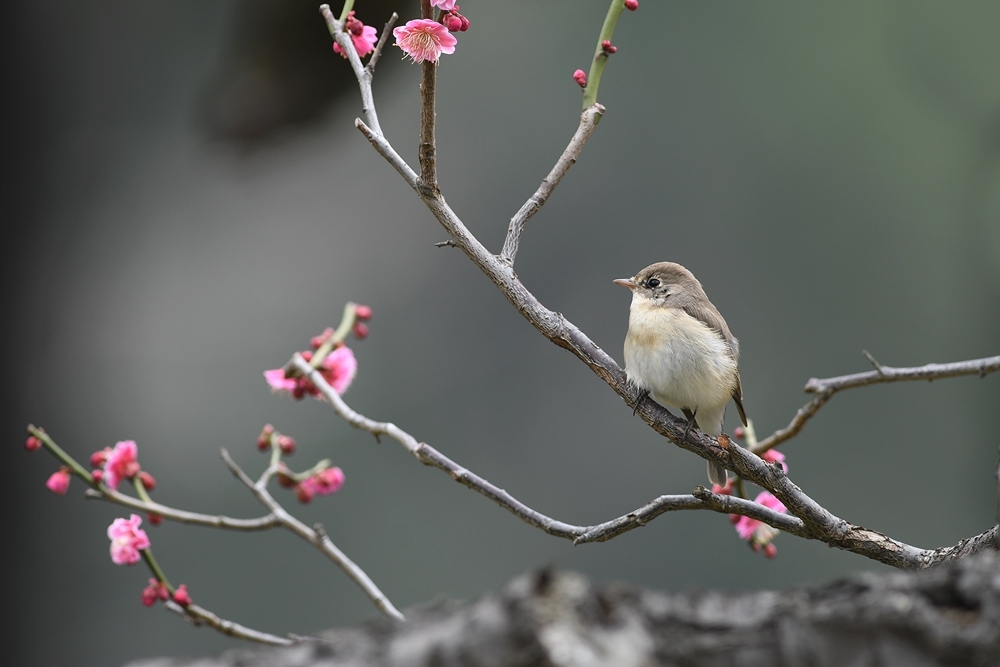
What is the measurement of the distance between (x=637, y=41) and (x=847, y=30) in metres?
1.00

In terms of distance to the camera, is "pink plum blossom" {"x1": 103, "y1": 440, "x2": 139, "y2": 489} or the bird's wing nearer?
"pink plum blossom" {"x1": 103, "y1": 440, "x2": 139, "y2": 489}

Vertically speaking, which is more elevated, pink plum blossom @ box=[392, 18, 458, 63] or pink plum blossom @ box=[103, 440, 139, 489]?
pink plum blossom @ box=[392, 18, 458, 63]

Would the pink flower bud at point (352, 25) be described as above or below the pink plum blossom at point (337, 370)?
above

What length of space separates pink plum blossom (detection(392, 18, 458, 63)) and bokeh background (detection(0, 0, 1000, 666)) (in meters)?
2.58

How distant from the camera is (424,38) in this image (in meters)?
1.60

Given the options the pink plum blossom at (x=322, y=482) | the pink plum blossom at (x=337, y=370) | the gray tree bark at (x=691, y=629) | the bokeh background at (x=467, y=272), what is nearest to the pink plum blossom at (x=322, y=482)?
the pink plum blossom at (x=322, y=482)

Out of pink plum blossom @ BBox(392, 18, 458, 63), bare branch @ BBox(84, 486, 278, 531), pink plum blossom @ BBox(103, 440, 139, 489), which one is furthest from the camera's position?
pink plum blossom @ BBox(103, 440, 139, 489)

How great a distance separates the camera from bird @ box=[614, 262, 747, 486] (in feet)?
7.22

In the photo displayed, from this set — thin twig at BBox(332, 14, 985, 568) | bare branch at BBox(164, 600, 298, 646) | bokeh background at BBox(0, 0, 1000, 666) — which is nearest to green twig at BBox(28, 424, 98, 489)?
bare branch at BBox(164, 600, 298, 646)

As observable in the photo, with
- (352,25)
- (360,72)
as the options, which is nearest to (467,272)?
(352,25)

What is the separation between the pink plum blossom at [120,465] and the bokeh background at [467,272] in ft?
6.98

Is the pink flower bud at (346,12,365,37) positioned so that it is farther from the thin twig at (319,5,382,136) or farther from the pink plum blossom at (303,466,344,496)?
the pink plum blossom at (303,466,344,496)

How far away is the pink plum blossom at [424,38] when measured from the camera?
158 cm

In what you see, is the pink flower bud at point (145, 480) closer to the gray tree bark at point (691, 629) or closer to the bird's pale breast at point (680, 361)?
the bird's pale breast at point (680, 361)
